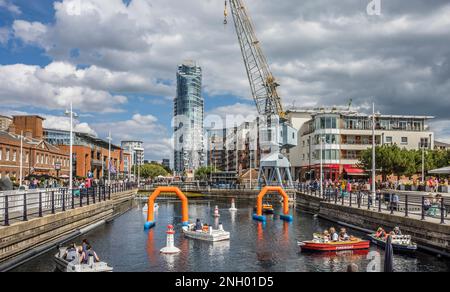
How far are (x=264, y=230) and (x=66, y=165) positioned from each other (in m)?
70.5

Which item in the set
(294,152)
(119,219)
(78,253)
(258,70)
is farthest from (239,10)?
(78,253)

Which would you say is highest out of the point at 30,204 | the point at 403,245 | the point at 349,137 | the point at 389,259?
the point at 349,137

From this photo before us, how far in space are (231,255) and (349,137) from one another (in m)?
80.4

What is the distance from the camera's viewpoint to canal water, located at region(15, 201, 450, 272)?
23.6 m

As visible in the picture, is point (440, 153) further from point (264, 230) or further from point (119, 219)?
point (119, 219)

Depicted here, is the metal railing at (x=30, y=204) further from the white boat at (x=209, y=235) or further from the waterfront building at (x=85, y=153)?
the waterfront building at (x=85, y=153)

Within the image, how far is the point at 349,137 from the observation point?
101875 millimetres

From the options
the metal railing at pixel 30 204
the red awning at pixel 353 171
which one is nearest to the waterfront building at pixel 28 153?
the metal railing at pixel 30 204

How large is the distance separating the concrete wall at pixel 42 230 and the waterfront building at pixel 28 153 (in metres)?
13.0

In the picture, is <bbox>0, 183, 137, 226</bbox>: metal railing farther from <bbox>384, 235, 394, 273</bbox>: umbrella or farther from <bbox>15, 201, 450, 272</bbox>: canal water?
<bbox>384, 235, 394, 273</bbox>: umbrella

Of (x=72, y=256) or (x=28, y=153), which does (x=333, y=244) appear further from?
(x=28, y=153)

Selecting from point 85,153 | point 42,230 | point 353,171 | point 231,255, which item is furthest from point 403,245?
point 85,153

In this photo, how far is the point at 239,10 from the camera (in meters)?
91.4
